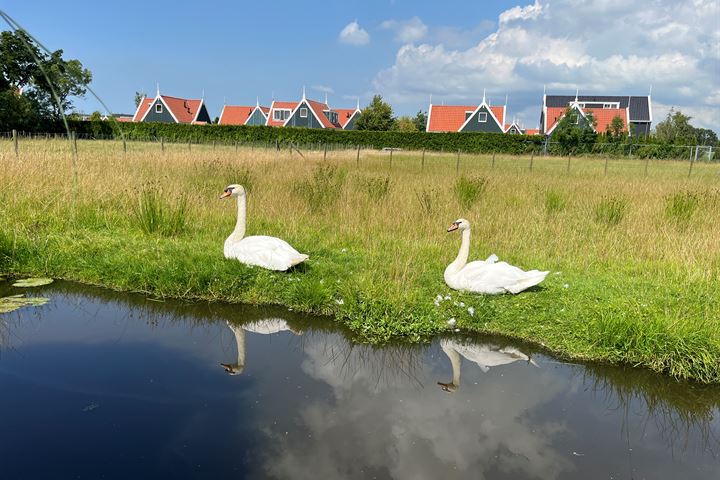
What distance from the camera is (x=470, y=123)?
53.5 metres

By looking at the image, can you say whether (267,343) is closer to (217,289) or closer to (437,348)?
(217,289)

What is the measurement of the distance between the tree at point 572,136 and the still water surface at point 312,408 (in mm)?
37248

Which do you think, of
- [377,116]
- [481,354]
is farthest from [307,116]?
[481,354]

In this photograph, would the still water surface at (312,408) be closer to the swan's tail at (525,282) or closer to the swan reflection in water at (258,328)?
the swan reflection in water at (258,328)

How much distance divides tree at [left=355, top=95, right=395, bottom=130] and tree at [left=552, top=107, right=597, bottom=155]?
756 inches

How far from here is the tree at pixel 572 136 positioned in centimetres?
3828

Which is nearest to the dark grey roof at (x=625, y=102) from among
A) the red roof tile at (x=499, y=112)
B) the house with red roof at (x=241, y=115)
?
the red roof tile at (x=499, y=112)

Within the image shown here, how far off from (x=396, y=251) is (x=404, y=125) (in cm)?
5378

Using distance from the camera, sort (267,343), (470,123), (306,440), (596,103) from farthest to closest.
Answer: (596,103), (470,123), (267,343), (306,440)

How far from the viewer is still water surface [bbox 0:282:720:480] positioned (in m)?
3.22

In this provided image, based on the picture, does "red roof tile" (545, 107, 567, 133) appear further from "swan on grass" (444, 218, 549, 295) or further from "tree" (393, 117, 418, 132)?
"swan on grass" (444, 218, 549, 295)

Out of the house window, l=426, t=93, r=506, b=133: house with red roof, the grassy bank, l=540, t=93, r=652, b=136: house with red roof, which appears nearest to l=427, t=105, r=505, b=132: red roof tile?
l=426, t=93, r=506, b=133: house with red roof

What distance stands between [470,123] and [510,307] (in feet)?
166

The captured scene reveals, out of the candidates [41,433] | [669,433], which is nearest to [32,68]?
[41,433]
